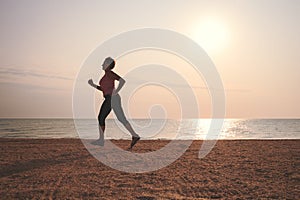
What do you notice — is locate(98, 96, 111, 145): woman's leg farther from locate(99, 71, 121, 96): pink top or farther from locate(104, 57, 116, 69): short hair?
locate(104, 57, 116, 69): short hair

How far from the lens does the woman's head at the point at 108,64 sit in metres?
8.70

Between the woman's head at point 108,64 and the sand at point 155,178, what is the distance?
2306 millimetres

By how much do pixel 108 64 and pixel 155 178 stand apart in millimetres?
4008

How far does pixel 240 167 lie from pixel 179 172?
137 cm

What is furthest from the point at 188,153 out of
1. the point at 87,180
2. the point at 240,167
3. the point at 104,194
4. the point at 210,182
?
the point at 104,194

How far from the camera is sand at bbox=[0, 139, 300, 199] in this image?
183 inches

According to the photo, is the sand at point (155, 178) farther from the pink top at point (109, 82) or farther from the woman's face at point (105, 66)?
the woman's face at point (105, 66)

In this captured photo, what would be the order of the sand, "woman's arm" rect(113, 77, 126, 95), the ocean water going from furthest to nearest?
1. the ocean water
2. "woman's arm" rect(113, 77, 126, 95)
3. the sand

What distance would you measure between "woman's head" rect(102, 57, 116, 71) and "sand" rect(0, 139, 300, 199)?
90.8 inches

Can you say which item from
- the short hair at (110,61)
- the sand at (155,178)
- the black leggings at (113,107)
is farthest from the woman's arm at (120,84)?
the sand at (155,178)

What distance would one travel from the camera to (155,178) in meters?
5.61

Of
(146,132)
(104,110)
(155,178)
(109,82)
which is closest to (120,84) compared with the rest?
(109,82)

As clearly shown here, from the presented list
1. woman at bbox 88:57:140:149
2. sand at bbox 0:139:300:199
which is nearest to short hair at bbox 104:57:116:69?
woman at bbox 88:57:140:149

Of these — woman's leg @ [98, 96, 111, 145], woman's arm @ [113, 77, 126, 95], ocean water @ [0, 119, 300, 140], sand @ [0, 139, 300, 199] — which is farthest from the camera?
ocean water @ [0, 119, 300, 140]
